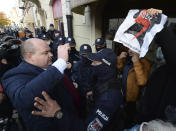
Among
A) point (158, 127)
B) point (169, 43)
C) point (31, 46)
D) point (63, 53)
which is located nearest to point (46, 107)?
point (63, 53)

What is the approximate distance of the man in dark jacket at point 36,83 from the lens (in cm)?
83

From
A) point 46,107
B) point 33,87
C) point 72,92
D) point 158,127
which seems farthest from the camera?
point 72,92

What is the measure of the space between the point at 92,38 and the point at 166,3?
2.35 m

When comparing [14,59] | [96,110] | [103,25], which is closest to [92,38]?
[103,25]

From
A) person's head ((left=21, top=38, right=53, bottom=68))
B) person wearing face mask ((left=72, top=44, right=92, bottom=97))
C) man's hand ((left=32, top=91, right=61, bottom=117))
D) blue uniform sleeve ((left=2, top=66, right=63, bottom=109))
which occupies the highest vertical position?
person's head ((left=21, top=38, right=53, bottom=68))

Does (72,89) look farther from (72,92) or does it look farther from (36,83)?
(36,83)

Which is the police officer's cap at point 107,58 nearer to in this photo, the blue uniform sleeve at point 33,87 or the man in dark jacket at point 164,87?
the man in dark jacket at point 164,87

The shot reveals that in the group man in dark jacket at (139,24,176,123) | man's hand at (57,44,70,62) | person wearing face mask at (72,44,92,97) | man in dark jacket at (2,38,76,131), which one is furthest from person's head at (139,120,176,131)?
person wearing face mask at (72,44,92,97)

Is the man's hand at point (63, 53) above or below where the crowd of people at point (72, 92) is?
above

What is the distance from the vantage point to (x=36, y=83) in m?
0.82

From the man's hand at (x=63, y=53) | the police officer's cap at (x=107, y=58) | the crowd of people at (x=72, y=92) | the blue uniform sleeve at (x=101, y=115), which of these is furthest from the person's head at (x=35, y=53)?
the police officer's cap at (x=107, y=58)

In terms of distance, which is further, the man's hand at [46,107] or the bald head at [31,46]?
the bald head at [31,46]

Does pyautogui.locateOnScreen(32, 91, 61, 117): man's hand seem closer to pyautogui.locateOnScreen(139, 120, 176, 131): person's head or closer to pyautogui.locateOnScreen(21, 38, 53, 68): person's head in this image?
pyautogui.locateOnScreen(21, 38, 53, 68): person's head

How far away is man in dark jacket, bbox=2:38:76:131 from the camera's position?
83cm
